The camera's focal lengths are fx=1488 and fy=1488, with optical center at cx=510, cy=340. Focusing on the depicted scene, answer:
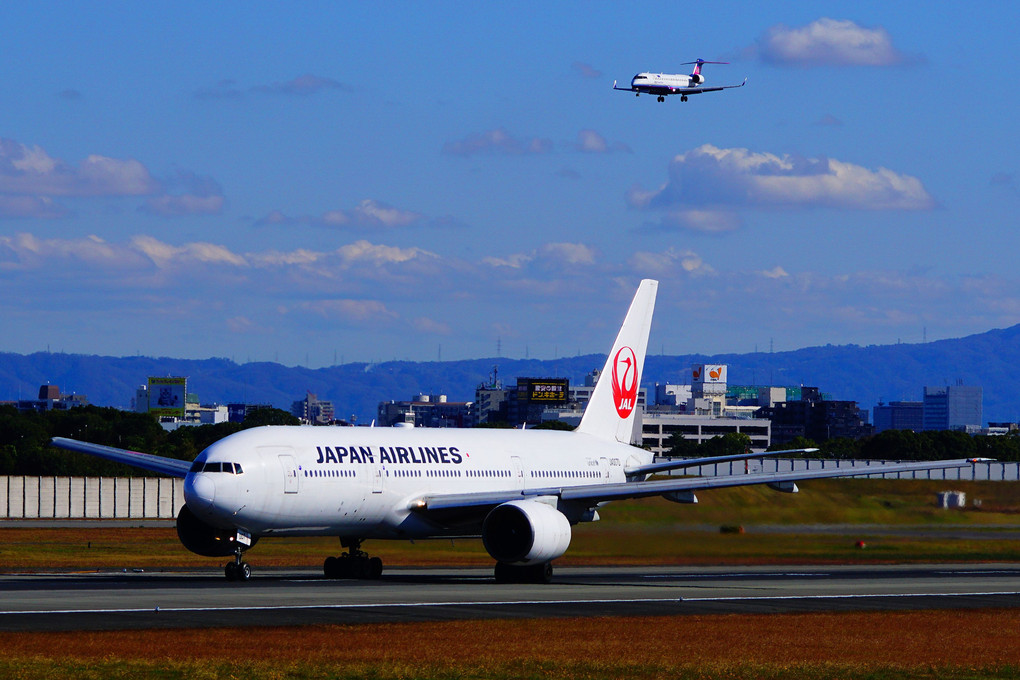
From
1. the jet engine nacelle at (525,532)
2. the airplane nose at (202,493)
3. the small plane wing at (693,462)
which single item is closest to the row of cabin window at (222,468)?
the airplane nose at (202,493)

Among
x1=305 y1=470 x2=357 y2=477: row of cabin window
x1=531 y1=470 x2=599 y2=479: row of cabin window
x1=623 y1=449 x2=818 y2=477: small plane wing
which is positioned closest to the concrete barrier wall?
x1=531 y1=470 x2=599 y2=479: row of cabin window

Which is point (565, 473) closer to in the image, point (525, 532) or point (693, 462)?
point (693, 462)

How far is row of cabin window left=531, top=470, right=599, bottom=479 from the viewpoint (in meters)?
55.5

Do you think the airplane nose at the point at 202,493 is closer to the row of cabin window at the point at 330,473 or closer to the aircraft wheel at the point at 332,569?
the row of cabin window at the point at 330,473

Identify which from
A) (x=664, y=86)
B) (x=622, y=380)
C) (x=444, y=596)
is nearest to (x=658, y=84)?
(x=664, y=86)

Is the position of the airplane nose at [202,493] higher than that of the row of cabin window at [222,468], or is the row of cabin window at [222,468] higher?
the row of cabin window at [222,468]

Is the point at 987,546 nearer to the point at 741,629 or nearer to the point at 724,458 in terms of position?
the point at 724,458

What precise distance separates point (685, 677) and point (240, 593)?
16763mm

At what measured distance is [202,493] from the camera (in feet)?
143

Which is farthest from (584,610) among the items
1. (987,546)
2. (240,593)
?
(987,546)

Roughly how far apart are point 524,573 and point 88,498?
64.6m

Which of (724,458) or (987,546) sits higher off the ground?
(724,458)

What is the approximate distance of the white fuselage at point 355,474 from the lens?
44.2m

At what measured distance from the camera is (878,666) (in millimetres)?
28156
